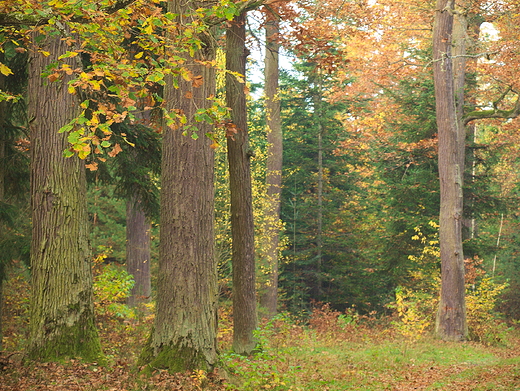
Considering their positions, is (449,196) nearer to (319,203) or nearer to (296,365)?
(296,365)

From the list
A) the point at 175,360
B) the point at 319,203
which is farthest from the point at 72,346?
the point at 319,203

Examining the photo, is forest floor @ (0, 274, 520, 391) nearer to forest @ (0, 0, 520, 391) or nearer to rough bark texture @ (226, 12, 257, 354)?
forest @ (0, 0, 520, 391)

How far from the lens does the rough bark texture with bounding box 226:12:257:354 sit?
33.7ft

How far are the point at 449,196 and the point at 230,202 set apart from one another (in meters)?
6.33

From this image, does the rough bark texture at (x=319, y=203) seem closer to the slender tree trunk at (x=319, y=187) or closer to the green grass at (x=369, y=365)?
the slender tree trunk at (x=319, y=187)

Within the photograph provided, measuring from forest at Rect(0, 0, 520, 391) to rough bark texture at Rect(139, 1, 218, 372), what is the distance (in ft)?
0.08

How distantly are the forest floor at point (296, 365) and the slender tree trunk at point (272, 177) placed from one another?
2.98 meters

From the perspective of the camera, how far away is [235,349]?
10.5 metres

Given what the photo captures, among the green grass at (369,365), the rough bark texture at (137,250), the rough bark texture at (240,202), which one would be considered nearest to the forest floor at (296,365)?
the green grass at (369,365)

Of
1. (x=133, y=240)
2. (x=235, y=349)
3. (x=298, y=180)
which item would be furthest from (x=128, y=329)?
(x=298, y=180)

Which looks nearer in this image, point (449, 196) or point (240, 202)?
point (240, 202)

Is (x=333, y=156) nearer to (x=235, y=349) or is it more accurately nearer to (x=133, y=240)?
(x=133, y=240)

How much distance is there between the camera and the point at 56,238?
6945mm

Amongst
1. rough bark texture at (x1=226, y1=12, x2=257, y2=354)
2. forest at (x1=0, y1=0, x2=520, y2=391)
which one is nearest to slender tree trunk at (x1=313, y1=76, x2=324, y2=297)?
forest at (x1=0, y1=0, x2=520, y2=391)
